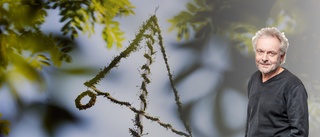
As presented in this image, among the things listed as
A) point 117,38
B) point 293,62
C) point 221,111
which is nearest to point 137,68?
point 117,38

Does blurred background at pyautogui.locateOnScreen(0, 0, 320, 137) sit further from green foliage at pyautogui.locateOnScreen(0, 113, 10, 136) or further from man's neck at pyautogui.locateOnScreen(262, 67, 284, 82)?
man's neck at pyautogui.locateOnScreen(262, 67, 284, 82)

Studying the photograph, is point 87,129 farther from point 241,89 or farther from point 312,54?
point 312,54

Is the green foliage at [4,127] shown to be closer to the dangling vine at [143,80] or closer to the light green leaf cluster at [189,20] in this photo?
the dangling vine at [143,80]

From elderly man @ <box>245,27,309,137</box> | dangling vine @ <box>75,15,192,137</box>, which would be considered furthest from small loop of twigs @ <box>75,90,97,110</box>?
elderly man @ <box>245,27,309,137</box>

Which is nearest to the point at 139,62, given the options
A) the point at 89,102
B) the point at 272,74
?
the point at 89,102

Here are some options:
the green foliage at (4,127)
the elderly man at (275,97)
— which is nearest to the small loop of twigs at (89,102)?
the green foliage at (4,127)

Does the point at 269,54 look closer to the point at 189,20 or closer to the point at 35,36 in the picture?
the point at 35,36

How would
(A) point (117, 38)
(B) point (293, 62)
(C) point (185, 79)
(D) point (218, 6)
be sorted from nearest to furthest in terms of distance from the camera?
(A) point (117, 38) < (C) point (185, 79) < (D) point (218, 6) < (B) point (293, 62)
